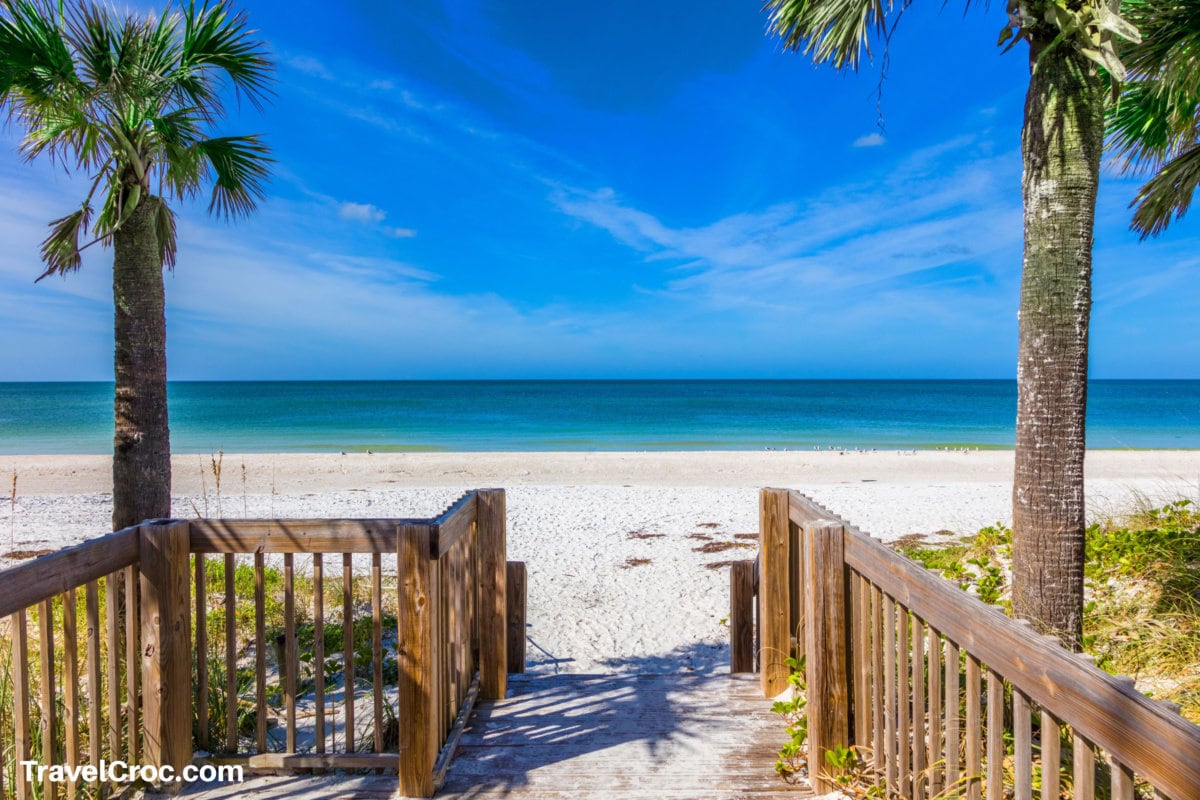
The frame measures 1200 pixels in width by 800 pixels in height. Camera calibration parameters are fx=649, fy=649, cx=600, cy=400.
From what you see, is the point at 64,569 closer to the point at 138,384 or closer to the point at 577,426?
the point at 138,384

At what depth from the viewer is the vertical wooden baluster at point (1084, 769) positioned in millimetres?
1391

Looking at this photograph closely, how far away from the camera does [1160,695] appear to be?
3.14 meters

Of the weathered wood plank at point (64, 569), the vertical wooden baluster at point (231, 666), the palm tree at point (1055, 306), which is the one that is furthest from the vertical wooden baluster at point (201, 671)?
the palm tree at point (1055, 306)

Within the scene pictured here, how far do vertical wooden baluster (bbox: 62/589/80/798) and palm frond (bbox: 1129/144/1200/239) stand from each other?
26.5 ft

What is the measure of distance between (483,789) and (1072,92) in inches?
188

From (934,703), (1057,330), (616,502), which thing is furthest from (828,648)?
(616,502)

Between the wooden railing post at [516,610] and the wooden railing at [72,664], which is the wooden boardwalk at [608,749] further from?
the wooden railing at [72,664]

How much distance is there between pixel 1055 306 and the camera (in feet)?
11.8

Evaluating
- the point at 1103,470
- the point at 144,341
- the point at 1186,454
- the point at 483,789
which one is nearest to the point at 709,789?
the point at 483,789

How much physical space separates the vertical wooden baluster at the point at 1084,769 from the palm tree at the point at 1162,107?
4.12 meters

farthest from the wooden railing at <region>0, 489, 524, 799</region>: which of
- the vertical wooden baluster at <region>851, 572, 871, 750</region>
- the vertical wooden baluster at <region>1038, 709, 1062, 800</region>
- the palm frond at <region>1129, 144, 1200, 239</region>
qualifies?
the palm frond at <region>1129, 144, 1200, 239</region>

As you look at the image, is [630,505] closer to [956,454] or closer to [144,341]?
[144,341]

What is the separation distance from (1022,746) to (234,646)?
10.1 ft

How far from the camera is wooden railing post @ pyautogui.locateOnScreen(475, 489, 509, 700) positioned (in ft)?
12.2
